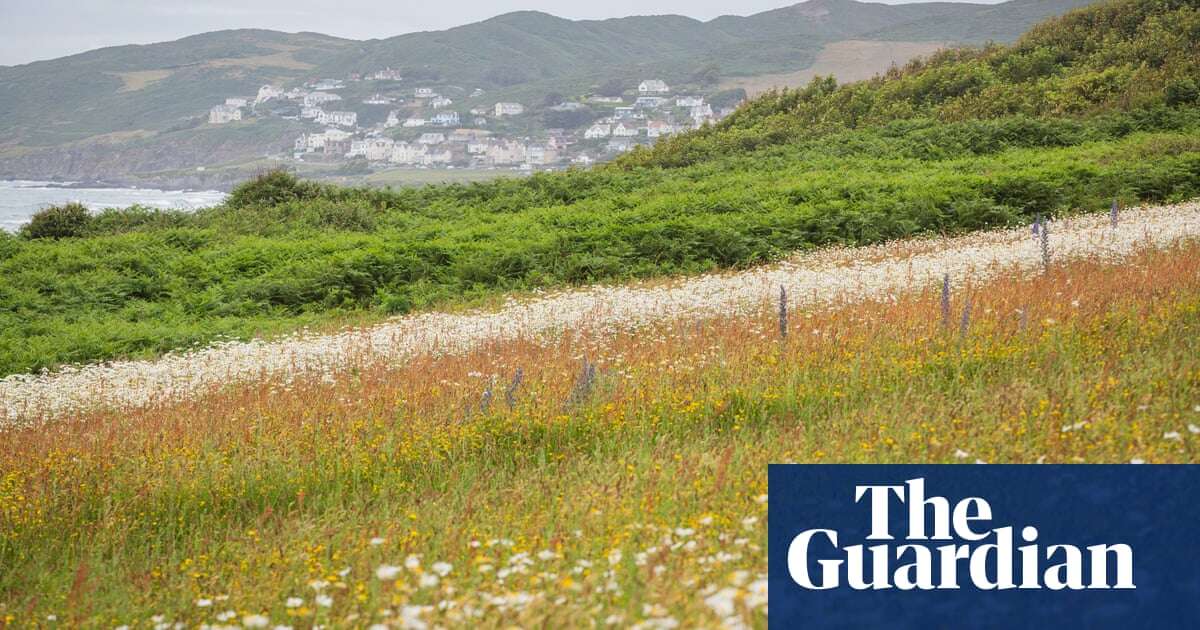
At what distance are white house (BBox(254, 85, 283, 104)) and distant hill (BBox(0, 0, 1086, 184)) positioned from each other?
755 cm

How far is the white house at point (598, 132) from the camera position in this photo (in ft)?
322

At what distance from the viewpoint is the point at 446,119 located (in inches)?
4569

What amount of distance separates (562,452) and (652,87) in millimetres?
120316

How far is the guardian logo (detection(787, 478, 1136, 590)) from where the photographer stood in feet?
13.4

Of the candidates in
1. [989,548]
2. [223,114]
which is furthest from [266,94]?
[989,548]

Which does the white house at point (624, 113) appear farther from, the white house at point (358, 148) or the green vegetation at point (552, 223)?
the green vegetation at point (552, 223)

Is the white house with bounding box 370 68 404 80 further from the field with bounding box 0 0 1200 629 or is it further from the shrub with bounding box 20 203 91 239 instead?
the field with bounding box 0 0 1200 629

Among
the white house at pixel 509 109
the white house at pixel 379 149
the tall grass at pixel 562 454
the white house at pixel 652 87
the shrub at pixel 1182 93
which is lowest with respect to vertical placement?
the tall grass at pixel 562 454

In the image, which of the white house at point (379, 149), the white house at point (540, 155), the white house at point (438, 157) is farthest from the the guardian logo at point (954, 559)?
Answer: the white house at point (379, 149)

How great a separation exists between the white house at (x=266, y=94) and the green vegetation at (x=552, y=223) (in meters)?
124

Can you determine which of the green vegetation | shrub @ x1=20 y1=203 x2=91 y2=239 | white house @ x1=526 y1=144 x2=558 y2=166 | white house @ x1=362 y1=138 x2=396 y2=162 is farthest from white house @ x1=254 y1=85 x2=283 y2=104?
the green vegetation

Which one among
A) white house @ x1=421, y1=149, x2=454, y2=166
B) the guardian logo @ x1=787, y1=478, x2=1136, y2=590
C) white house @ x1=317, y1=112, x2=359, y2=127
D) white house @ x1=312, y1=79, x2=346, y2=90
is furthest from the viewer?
white house @ x1=312, y1=79, x2=346, y2=90

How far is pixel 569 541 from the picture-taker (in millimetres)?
4816

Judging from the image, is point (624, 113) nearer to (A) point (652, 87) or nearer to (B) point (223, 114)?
(A) point (652, 87)
